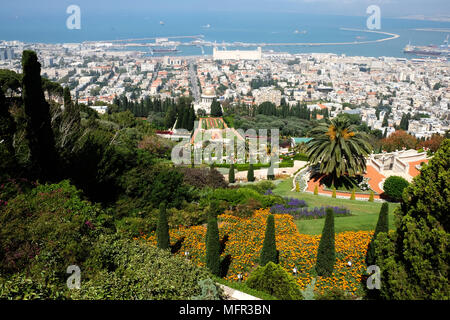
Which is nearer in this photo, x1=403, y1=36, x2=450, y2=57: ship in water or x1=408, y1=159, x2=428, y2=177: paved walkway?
x1=408, y1=159, x2=428, y2=177: paved walkway

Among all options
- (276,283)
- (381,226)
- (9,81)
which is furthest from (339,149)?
(9,81)

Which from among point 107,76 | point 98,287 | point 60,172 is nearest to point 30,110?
point 60,172

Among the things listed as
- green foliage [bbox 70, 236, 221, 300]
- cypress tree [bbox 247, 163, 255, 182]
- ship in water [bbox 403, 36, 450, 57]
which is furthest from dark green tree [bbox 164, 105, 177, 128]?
ship in water [bbox 403, 36, 450, 57]

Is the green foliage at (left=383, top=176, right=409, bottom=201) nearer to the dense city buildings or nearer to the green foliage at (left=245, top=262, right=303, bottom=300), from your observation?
the green foliage at (left=245, top=262, right=303, bottom=300)

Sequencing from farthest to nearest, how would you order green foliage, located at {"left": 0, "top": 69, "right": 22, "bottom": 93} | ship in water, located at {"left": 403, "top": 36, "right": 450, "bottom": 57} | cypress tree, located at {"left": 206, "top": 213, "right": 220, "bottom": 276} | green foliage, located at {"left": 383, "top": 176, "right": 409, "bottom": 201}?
1. ship in water, located at {"left": 403, "top": 36, "right": 450, "bottom": 57}
2. green foliage, located at {"left": 0, "top": 69, "right": 22, "bottom": 93}
3. green foliage, located at {"left": 383, "top": 176, "right": 409, "bottom": 201}
4. cypress tree, located at {"left": 206, "top": 213, "right": 220, "bottom": 276}

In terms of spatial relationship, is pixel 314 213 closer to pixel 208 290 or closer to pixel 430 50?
pixel 208 290
